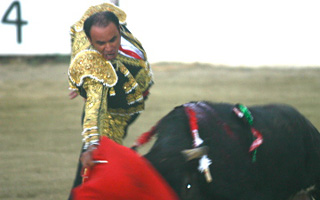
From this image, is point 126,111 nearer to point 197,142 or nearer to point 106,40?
point 106,40

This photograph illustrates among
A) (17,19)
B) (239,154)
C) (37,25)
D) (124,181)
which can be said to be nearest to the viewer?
(124,181)

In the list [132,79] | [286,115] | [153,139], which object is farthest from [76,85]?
[286,115]

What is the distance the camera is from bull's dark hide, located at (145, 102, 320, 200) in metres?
2.24

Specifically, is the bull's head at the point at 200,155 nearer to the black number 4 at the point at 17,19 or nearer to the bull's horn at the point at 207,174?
the bull's horn at the point at 207,174

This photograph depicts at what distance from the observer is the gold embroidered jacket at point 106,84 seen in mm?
2670

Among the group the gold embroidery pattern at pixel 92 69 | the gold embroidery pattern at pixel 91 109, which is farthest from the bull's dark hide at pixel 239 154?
the gold embroidery pattern at pixel 92 69

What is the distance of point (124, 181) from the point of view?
2006 mm

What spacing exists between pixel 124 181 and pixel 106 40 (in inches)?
35.3

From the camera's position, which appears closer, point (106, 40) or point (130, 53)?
point (106, 40)

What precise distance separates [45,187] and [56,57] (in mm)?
6469

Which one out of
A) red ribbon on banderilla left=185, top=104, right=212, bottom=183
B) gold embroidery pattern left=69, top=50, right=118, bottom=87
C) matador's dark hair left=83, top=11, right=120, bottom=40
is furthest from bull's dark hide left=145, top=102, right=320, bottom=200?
matador's dark hair left=83, top=11, right=120, bottom=40

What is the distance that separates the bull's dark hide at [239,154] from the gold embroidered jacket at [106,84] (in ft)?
1.14

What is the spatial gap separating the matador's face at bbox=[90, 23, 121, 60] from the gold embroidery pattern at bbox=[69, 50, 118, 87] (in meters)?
0.04

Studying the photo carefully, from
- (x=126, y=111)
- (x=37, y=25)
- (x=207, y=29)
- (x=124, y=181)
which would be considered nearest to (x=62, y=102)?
(x=37, y=25)
